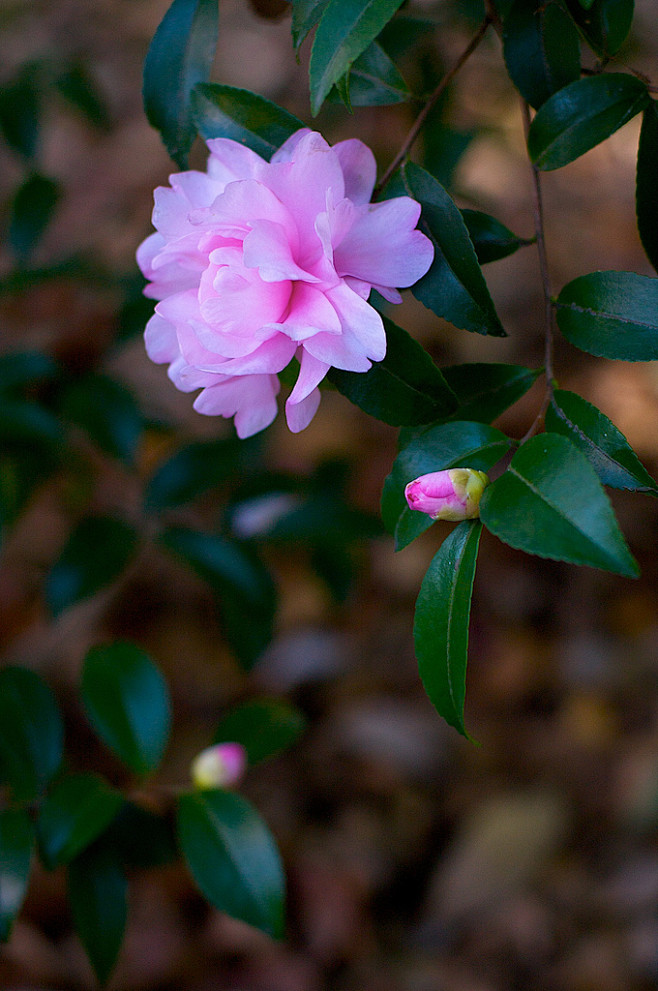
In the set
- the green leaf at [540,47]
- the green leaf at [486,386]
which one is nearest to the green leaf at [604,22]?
the green leaf at [540,47]

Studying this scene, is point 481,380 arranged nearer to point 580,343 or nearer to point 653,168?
point 580,343

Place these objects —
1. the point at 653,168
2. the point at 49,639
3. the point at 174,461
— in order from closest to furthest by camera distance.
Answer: the point at 653,168 → the point at 174,461 → the point at 49,639

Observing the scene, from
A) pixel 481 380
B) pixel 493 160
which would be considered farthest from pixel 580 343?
pixel 493 160

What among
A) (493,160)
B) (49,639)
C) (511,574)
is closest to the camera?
(49,639)

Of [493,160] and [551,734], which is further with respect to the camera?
[493,160]

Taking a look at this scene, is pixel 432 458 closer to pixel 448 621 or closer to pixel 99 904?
pixel 448 621

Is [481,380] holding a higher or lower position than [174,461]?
higher

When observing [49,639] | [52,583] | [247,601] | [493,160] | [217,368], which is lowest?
[49,639]

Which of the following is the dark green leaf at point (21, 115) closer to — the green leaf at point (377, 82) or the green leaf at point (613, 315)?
the green leaf at point (377, 82)
